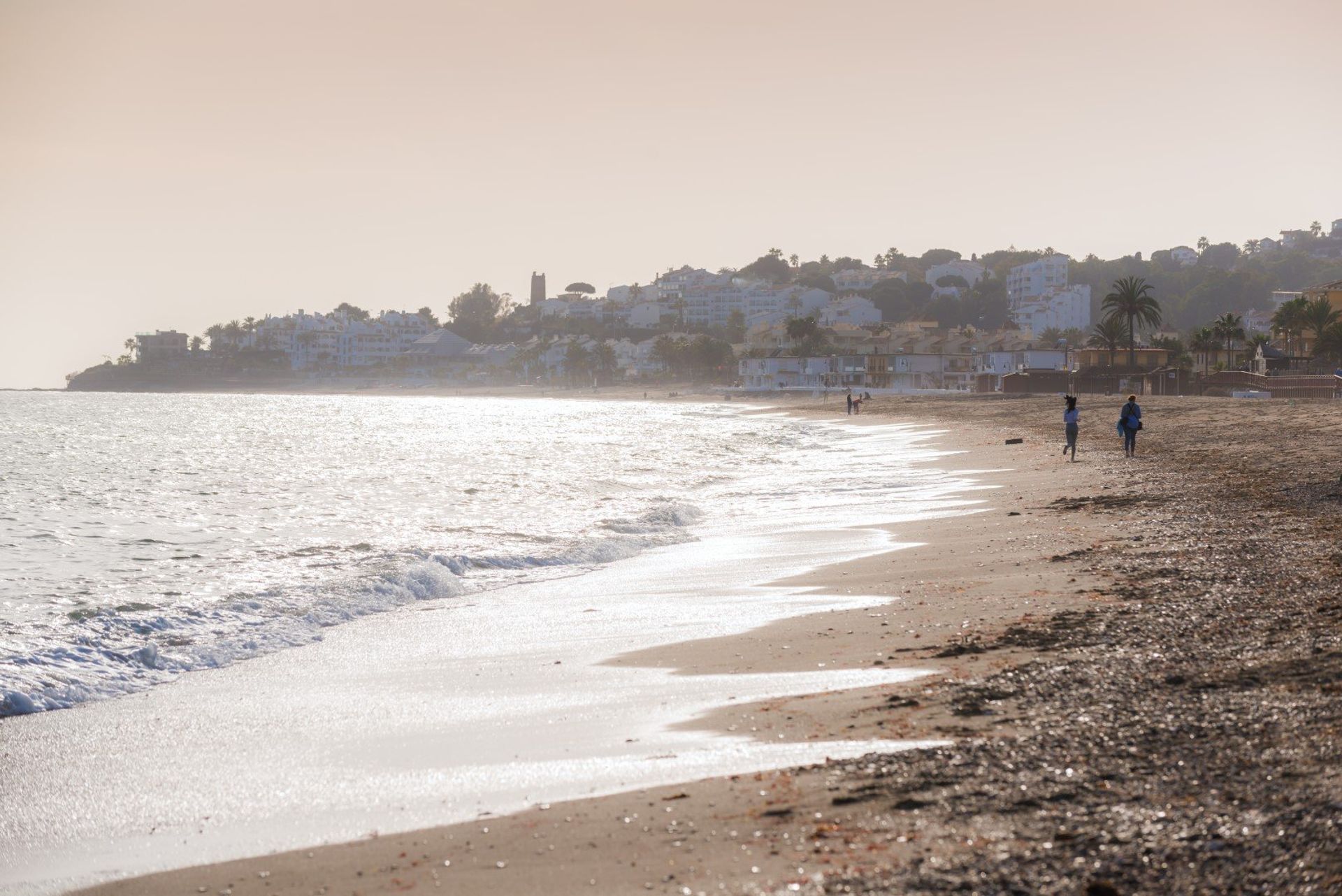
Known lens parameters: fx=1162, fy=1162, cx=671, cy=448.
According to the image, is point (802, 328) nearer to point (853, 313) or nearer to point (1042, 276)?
point (853, 313)

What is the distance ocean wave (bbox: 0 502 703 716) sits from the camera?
9117 mm

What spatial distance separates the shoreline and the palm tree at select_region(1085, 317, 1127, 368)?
78.8 meters

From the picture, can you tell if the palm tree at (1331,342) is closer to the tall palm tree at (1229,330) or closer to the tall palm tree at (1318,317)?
the tall palm tree at (1318,317)

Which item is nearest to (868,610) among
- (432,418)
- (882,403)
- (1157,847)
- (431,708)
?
(431,708)

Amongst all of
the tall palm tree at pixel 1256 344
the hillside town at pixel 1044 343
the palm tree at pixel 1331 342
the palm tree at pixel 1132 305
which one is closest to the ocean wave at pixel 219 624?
the hillside town at pixel 1044 343

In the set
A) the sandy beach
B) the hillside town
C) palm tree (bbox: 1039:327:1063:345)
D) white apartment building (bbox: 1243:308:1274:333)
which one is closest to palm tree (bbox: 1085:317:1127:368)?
the hillside town

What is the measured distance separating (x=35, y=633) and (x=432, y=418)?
292 ft

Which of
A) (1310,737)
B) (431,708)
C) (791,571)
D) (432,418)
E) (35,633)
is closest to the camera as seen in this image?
(1310,737)

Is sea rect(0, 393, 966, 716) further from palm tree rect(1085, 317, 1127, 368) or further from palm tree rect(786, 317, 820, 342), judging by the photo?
palm tree rect(786, 317, 820, 342)

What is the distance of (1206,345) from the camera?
295ft

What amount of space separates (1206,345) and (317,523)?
276 ft

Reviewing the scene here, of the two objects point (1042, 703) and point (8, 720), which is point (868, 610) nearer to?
point (1042, 703)

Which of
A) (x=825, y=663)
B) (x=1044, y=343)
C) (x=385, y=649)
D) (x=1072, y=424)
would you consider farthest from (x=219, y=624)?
(x=1044, y=343)

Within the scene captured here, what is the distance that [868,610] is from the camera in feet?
32.7
